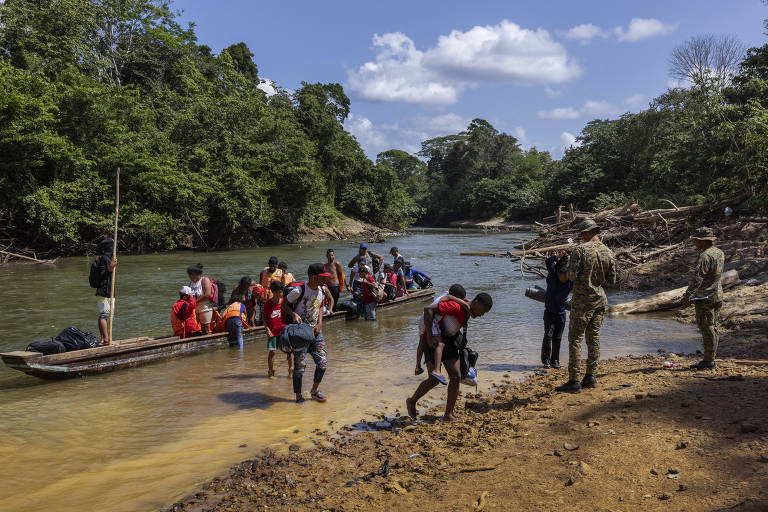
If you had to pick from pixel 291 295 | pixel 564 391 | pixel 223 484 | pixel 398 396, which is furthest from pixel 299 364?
pixel 564 391

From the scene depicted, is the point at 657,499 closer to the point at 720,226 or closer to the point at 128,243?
the point at 720,226

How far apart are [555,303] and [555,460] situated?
13.4 feet

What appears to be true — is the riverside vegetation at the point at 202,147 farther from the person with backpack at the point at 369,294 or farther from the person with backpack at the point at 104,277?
the person with backpack at the point at 104,277

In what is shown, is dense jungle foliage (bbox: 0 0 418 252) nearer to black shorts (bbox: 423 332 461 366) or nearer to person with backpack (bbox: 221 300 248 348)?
person with backpack (bbox: 221 300 248 348)

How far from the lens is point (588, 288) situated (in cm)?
601

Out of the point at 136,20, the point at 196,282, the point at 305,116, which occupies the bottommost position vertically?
the point at 196,282

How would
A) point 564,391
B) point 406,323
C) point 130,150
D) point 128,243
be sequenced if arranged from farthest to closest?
point 128,243
point 130,150
point 406,323
point 564,391

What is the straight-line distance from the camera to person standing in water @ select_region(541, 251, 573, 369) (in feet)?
25.6

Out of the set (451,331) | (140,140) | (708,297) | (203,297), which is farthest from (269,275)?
(140,140)

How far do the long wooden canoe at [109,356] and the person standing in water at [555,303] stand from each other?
6068mm

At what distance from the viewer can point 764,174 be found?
54.5 feet

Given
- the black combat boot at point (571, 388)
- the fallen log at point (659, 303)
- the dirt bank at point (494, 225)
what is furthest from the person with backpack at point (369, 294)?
the dirt bank at point (494, 225)

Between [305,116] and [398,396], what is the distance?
4744 cm

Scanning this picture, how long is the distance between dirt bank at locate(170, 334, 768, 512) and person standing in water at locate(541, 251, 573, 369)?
6.55ft
